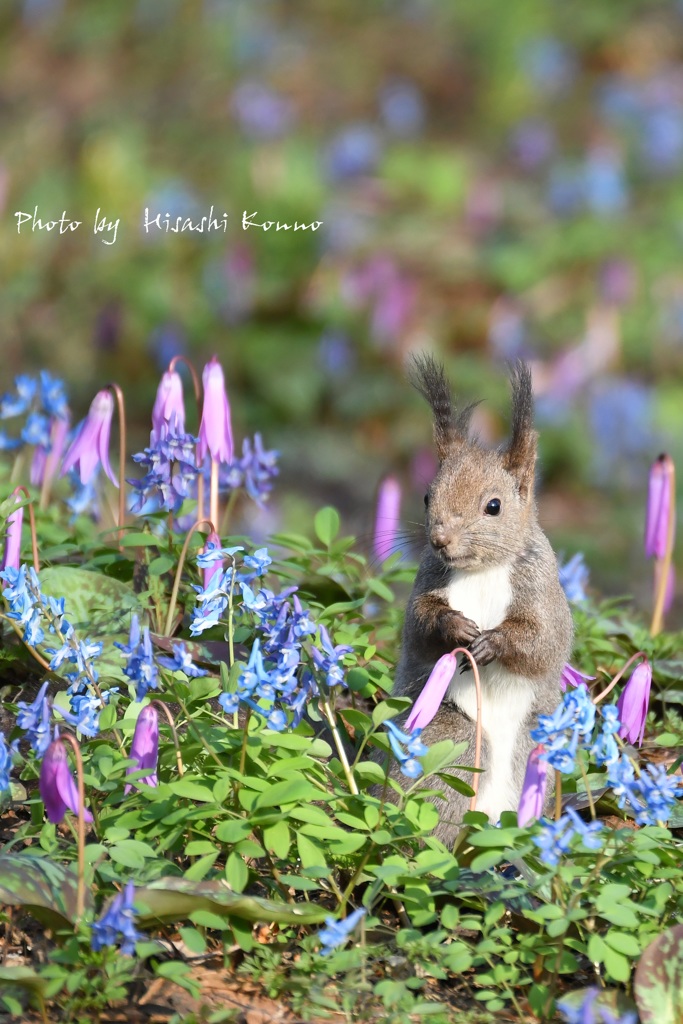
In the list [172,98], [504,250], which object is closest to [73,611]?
[504,250]

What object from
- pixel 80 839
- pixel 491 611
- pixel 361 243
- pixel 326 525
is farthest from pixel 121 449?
pixel 361 243

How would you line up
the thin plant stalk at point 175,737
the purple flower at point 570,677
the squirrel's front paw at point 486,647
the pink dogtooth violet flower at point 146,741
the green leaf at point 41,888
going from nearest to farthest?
the green leaf at point 41,888 → the pink dogtooth violet flower at point 146,741 → the thin plant stalk at point 175,737 → the squirrel's front paw at point 486,647 → the purple flower at point 570,677

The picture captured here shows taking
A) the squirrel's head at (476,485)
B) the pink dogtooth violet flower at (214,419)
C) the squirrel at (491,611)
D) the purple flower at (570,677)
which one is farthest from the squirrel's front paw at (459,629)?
the pink dogtooth violet flower at (214,419)

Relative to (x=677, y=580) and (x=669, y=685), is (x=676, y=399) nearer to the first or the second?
(x=677, y=580)

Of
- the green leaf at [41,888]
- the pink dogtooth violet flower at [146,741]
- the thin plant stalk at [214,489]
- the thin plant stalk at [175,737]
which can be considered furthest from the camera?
the thin plant stalk at [214,489]

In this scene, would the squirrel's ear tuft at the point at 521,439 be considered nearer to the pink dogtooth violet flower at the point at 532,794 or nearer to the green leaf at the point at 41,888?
the pink dogtooth violet flower at the point at 532,794

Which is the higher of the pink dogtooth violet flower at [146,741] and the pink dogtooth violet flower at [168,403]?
the pink dogtooth violet flower at [168,403]

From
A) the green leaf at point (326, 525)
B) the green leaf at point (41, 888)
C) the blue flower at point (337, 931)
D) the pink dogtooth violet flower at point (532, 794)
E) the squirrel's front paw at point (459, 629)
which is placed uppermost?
the green leaf at point (326, 525)
